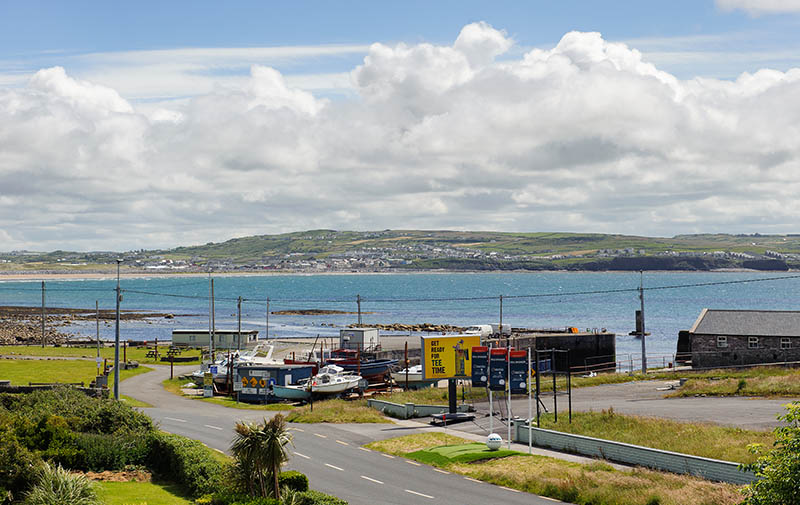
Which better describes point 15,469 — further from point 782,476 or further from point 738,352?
point 738,352

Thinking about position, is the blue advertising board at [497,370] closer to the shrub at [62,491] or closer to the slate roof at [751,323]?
the shrub at [62,491]

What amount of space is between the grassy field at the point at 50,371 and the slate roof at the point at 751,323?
170 ft

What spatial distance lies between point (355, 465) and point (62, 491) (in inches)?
535

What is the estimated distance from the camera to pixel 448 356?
45.2m

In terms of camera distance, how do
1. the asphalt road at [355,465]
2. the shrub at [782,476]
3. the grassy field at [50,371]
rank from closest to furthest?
the shrub at [782,476] → the asphalt road at [355,465] → the grassy field at [50,371]

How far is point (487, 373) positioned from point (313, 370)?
26985 mm

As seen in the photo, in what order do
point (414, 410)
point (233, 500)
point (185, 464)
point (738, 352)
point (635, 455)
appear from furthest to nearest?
point (738, 352) → point (414, 410) → point (635, 455) → point (185, 464) → point (233, 500)

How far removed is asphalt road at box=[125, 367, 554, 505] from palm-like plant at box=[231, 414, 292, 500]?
15.2 feet

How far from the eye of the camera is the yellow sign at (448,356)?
147 ft

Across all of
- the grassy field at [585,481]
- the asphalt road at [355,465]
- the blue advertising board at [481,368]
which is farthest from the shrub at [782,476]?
the blue advertising board at [481,368]

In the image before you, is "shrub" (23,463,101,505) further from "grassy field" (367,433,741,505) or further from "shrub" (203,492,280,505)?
"grassy field" (367,433,741,505)

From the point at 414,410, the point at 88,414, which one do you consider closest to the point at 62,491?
the point at 88,414

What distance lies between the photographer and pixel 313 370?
6462 cm

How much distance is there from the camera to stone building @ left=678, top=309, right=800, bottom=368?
200 feet
